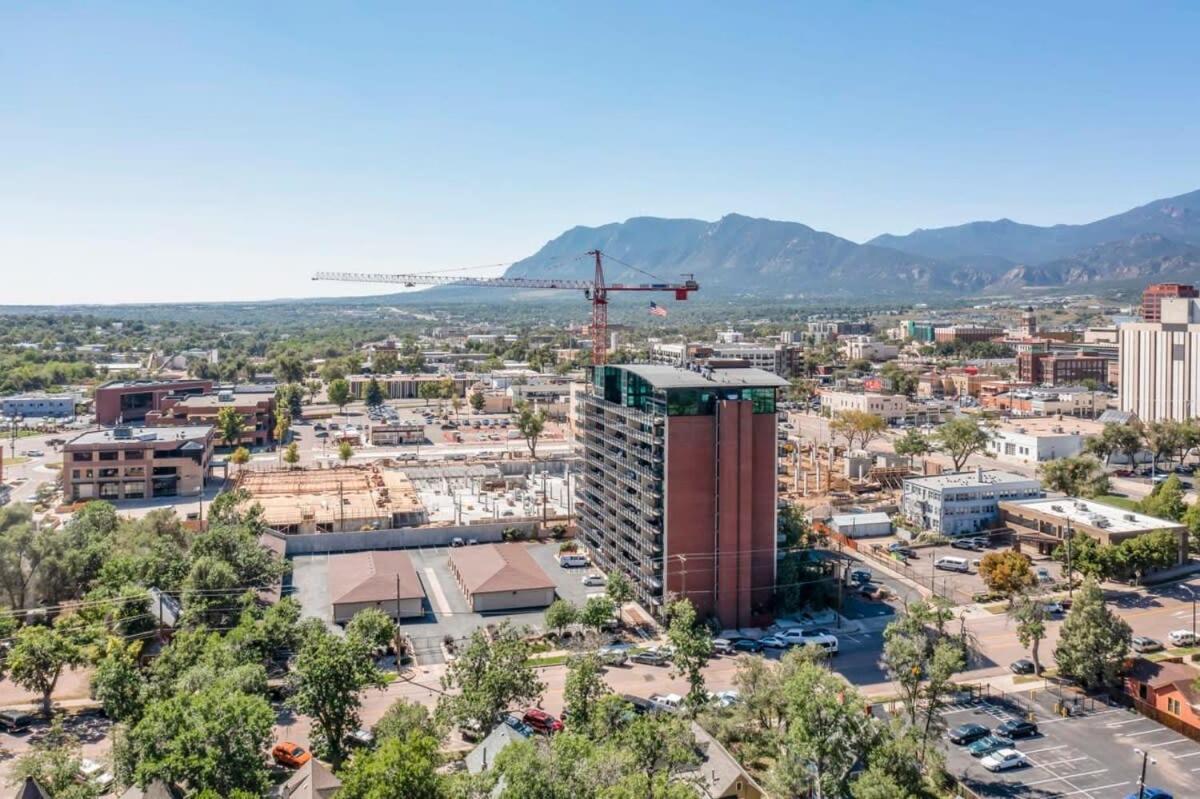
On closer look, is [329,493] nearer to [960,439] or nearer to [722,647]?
[722,647]

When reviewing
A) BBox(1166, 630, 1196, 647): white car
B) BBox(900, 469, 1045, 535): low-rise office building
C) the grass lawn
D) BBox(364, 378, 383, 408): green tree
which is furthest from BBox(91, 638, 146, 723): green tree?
BBox(364, 378, 383, 408): green tree

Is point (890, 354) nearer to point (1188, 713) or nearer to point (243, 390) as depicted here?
point (243, 390)

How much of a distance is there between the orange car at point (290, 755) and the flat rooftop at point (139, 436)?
3430 centimetres

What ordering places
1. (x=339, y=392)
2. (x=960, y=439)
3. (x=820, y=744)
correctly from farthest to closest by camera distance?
(x=339, y=392)
(x=960, y=439)
(x=820, y=744)

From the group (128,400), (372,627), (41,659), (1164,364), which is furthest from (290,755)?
(1164,364)

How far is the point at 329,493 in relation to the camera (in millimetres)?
48250

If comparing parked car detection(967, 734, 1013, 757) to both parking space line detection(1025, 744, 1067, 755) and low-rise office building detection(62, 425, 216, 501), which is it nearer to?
parking space line detection(1025, 744, 1067, 755)

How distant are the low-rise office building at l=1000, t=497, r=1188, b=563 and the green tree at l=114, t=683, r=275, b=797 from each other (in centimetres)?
2899

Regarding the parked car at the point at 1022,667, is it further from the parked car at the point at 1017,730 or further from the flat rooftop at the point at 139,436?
the flat rooftop at the point at 139,436

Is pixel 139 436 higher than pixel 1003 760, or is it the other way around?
pixel 139 436

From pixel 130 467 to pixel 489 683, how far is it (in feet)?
120

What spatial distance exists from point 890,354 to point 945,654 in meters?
113

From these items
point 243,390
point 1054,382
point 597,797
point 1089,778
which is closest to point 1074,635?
point 1089,778

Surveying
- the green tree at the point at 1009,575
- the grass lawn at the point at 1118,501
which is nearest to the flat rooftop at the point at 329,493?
the green tree at the point at 1009,575
